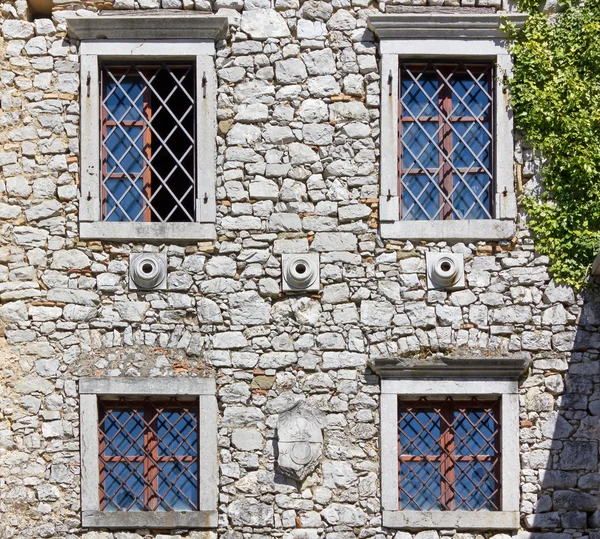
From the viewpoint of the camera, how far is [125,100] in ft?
29.5

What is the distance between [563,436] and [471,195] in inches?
82.1

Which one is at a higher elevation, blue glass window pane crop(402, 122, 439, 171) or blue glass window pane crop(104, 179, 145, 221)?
blue glass window pane crop(402, 122, 439, 171)

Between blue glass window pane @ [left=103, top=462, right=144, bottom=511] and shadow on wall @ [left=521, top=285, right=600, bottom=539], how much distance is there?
3063 mm

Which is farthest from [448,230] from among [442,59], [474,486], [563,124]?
[474,486]

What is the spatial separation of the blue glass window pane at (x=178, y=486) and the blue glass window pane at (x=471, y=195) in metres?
3.03

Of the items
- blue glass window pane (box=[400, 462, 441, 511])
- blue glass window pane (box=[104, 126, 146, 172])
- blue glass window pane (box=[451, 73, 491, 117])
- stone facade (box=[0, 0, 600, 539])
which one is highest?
blue glass window pane (box=[451, 73, 491, 117])

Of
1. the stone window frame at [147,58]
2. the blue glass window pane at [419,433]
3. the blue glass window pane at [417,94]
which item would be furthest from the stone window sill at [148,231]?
the blue glass window pane at [419,433]

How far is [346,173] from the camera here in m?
8.76

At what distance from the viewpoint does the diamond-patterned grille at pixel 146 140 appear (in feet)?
29.2

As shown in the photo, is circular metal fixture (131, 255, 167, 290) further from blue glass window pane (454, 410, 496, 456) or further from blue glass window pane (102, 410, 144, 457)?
blue glass window pane (454, 410, 496, 456)

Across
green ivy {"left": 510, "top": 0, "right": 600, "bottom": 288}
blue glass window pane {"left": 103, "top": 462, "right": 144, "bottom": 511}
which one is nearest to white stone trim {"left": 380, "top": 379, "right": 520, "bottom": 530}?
green ivy {"left": 510, "top": 0, "right": 600, "bottom": 288}

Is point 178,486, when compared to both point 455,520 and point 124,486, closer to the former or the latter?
point 124,486

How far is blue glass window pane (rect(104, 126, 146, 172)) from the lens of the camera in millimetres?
8945

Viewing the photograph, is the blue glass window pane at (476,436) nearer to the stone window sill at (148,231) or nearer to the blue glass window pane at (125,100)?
the stone window sill at (148,231)
